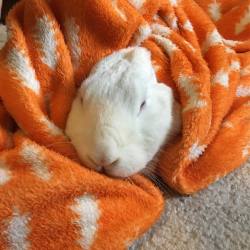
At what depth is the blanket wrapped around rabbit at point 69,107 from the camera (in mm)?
636

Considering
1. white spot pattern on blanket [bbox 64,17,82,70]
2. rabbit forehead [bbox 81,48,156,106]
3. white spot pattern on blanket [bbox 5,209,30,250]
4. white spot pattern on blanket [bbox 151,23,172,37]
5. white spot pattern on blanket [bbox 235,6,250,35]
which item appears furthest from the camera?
white spot pattern on blanket [bbox 235,6,250,35]

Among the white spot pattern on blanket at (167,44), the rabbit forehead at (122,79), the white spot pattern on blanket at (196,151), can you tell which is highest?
the rabbit forehead at (122,79)

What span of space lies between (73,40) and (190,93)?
0.78 feet

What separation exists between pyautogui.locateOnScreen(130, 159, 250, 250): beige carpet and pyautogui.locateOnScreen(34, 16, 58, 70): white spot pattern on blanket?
12.4 inches

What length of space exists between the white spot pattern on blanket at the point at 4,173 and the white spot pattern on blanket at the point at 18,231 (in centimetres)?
5

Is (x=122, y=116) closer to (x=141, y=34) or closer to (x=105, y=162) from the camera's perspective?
(x=105, y=162)

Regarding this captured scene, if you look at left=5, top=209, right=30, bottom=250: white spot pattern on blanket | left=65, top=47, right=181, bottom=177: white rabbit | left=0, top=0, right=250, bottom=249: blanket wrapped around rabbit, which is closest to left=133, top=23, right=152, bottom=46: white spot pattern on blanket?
left=0, top=0, right=250, bottom=249: blanket wrapped around rabbit

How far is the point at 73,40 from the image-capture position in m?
0.83

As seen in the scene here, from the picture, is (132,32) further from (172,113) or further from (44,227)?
(44,227)

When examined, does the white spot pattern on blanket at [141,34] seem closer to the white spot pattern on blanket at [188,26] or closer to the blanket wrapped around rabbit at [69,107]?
the blanket wrapped around rabbit at [69,107]

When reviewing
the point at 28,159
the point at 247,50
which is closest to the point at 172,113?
the point at 28,159

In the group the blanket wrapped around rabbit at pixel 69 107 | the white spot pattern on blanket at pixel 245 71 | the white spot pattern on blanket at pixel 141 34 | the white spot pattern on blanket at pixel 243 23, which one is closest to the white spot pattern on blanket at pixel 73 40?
the blanket wrapped around rabbit at pixel 69 107

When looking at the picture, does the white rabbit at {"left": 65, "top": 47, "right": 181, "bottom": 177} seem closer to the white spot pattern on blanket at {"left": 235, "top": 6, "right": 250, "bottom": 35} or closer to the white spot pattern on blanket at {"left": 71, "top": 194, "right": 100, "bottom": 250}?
the white spot pattern on blanket at {"left": 71, "top": 194, "right": 100, "bottom": 250}

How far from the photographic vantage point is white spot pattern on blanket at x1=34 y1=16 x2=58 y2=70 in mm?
793
